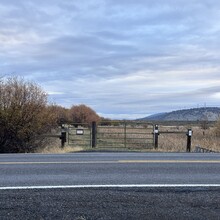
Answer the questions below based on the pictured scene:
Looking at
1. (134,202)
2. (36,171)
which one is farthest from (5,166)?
(134,202)

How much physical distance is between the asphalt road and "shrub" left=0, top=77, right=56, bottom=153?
35.9 feet

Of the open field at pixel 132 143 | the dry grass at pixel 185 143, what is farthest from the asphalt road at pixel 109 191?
the dry grass at pixel 185 143

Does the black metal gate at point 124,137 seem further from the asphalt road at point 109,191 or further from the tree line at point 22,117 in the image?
the asphalt road at point 109,191

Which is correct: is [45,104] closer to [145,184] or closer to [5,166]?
[5,166]

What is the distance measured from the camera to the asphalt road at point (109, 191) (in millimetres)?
6031

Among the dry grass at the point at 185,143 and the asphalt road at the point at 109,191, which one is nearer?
the asphalt road at the point at 109,191

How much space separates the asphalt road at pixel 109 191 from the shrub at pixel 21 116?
10.9m

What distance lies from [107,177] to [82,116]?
52436 mm

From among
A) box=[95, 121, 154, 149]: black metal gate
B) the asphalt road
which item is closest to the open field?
box=[95, 121, 154, 149]: black metal gate

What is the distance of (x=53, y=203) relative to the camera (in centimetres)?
650

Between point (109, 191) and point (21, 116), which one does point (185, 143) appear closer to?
point (21, 116)

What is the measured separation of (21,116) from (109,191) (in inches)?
597

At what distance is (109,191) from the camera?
7332 millimetres

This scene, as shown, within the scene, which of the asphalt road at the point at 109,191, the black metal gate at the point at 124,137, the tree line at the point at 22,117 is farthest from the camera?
the black metal gate at the point at 124,137
